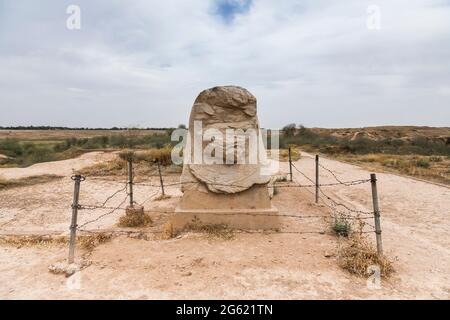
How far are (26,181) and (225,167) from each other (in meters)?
9.03

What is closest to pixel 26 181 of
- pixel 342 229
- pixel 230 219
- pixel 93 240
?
pixel 93 240

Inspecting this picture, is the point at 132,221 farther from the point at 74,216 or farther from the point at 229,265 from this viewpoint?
the point at 229,265

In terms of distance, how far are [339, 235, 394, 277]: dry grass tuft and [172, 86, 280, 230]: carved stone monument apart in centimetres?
149

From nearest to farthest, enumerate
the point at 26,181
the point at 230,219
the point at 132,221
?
the point at 230,219 → the point at 132,221 → the point at 26,181

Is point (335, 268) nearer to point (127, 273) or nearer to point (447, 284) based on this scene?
point (447, 284)

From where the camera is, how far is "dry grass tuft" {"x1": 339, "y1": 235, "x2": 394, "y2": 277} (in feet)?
14.0

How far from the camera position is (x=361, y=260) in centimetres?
436

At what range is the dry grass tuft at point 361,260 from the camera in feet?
14.0

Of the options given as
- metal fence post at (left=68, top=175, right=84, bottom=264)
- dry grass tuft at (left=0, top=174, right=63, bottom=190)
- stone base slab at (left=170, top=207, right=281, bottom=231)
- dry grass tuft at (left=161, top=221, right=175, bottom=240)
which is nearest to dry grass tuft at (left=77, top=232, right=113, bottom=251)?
metal fence post at (left=68, top=175, right=84, bottom=264)

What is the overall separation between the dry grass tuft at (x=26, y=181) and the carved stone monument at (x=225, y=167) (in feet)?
26.0

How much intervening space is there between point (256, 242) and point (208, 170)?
1.51m

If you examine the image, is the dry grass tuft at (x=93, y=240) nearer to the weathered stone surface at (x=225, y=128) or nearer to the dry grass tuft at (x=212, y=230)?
the dry grass tuft at (x=212, y=230)

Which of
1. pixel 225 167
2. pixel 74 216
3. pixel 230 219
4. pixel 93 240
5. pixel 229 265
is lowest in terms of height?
pixel 229 265
